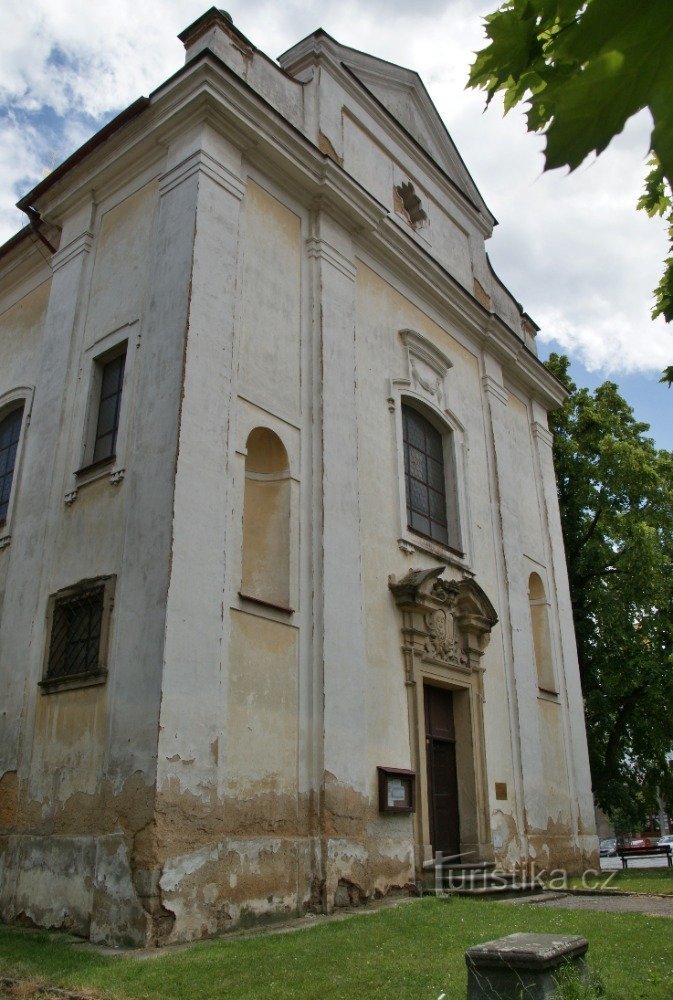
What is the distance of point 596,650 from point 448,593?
25.9 ft

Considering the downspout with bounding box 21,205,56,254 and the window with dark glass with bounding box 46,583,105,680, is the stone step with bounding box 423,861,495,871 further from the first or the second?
the downspout with bounding box 21,205,56,254

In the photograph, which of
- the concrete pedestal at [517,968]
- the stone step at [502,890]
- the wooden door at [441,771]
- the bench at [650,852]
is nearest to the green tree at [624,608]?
the bench at [650,852]

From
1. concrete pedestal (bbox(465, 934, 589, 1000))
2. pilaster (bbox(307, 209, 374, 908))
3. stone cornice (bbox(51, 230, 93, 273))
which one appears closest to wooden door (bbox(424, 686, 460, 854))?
pilaster (bbox(307, 209, 374, 908))

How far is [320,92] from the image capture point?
41.9ft

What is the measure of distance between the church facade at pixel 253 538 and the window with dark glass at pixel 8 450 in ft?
0.20

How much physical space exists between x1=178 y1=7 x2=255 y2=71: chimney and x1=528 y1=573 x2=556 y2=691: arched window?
970 cm

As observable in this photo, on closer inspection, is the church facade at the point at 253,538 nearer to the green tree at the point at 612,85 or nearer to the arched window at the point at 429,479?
the arched window at the point at 429,479

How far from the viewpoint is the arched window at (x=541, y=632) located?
1485 cm

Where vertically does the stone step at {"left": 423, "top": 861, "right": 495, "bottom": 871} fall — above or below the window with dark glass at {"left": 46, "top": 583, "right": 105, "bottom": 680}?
below

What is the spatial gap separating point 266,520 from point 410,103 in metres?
9.80

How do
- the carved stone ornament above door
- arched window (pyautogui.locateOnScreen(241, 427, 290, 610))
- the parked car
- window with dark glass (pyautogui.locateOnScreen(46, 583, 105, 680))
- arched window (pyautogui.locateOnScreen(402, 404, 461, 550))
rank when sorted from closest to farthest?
window with dark glass (pyautogui.locateOnScreen(46, 583, 105, 680))
arched window (pyautogui.locateOnScreen(241, 427, 290, 610))
the carved stone ornament above door
arched window (pyautogui.locateOnScreen(402, 404, 461, 550))
the parked car

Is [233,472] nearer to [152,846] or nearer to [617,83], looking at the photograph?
[152,846]

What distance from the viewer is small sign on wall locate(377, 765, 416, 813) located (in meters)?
9.66

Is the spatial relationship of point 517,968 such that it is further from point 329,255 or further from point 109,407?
point 329,255
